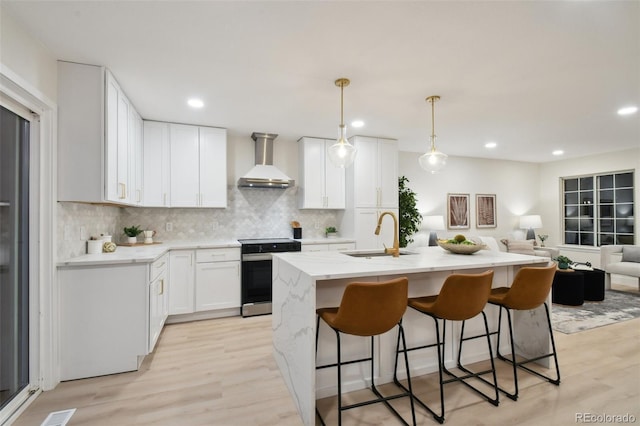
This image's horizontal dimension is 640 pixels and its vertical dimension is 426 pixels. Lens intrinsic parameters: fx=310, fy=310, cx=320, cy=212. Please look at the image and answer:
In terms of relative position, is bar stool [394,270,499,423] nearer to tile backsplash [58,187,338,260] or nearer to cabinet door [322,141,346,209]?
cabinet door [322,141,346,209]

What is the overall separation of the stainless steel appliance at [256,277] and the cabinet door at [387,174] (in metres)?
1.78

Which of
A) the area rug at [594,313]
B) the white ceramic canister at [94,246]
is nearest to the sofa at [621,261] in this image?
the area rug at [594,313]

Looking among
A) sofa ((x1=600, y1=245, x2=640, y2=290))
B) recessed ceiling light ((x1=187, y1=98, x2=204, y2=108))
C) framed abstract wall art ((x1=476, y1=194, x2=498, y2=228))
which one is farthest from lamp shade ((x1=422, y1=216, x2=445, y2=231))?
recessed ceiling light ((x1=187, y1=98, x2=204, y2=108))

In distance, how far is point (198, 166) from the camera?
13.6 feet

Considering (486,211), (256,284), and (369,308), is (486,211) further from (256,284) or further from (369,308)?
(369,308)

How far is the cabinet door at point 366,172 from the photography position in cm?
461

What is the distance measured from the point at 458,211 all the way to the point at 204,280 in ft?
16.5

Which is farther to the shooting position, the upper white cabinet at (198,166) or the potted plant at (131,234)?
the upper white cabinet at (198,166)

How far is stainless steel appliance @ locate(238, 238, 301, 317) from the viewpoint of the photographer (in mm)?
3936

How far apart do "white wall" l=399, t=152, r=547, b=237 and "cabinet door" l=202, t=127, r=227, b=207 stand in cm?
331

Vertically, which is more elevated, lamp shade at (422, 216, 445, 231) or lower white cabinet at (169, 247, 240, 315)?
lamp shade at (422, 216, 445, 231)

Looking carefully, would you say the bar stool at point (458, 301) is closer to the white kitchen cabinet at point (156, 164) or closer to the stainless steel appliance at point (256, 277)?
the stainless steel appliance at point (256, 277)

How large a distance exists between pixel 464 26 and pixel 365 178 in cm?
275

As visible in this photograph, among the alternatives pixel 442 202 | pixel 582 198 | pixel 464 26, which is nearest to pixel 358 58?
pixel 464 26
